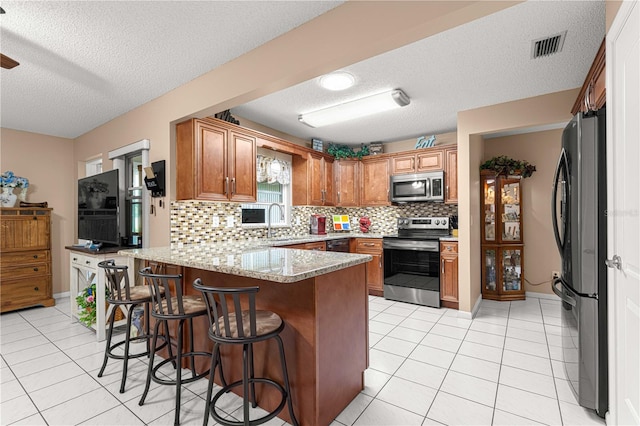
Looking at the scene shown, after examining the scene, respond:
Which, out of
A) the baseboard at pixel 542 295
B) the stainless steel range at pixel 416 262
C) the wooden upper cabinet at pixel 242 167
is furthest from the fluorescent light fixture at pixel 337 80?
the baseboard at pixel 542 295

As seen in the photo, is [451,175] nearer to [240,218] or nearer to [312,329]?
[240,218]

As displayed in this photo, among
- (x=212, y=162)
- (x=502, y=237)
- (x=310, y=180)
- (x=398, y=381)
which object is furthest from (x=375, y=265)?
(x=212, y=162)

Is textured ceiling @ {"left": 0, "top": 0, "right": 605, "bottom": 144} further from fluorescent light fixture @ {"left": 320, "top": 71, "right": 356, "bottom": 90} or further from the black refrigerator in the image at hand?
the black refrigerator

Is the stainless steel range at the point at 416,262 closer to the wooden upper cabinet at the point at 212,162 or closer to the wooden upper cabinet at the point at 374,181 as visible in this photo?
the wooden upper cabinet at the point at 374,181

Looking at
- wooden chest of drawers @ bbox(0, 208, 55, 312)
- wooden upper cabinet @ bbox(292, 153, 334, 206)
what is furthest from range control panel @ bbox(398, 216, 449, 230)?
wooden chest of drawers @ bbox(0, 208, 55, 312)

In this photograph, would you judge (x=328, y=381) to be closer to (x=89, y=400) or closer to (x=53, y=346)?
(x=89, y=400)

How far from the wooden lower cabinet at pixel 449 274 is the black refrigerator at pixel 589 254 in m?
1.97

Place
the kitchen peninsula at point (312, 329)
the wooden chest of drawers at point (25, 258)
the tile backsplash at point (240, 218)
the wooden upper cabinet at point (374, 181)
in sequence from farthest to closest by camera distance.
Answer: the wooden upper cabinet at point (374, 181)
the wooden chest of drawers at point (25, 258)
the tile backsplash at point (240, 218)
the kitchen peninsula at point (312, 329)

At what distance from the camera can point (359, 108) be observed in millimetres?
3359

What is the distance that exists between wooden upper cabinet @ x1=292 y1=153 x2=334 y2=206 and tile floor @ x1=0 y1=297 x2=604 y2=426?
2155 millimetres

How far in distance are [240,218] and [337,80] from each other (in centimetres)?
214

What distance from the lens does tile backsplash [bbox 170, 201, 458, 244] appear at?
3322 millimetres

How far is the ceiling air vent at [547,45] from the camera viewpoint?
217 centimetres

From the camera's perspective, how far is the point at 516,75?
2.76 meters
